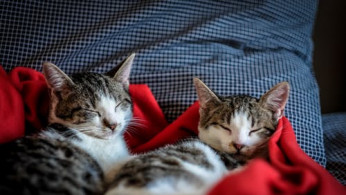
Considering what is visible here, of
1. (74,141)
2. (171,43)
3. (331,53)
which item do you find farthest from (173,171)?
(331,53)

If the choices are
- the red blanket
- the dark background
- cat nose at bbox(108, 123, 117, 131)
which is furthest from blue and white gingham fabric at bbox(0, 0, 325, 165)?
the dark background

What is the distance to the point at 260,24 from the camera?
5.25ft

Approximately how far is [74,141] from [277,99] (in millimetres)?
708

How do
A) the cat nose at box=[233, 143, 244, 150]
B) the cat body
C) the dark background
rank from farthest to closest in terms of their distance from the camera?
the dark background < the cat nose at box=[233, 143, 244, 150] < the cat body

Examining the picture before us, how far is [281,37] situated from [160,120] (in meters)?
0.67

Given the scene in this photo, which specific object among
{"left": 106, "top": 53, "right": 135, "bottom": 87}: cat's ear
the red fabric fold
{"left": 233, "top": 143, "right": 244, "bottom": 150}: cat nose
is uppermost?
{"left": 106, "top": 53, "right": 135, "bottom": 87}: cat's ear

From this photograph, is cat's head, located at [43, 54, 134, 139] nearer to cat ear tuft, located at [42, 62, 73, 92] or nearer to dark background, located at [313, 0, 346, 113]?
cat ear tuft, located at [42, 62, 73, 92]

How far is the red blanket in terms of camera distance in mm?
748

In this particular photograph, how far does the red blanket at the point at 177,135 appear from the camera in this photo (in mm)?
748

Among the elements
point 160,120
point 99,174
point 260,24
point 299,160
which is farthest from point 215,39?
point 99,174

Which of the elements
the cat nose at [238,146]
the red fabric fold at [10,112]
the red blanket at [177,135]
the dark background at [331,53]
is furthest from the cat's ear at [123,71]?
the dark background at [331,53]

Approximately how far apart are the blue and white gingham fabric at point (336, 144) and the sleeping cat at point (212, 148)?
36 cm

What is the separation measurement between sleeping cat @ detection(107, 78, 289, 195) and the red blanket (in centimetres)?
7

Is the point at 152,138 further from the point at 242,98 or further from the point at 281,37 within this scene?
the point at 281,37
